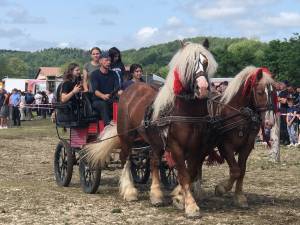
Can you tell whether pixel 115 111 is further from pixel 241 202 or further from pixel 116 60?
pixel 241 202

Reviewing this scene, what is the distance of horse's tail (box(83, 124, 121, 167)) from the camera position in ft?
27.4

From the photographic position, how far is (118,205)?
25.0 feet

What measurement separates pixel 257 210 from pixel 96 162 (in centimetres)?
249

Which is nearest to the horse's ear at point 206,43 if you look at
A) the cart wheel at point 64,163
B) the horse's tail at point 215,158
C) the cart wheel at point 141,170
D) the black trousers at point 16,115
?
the horse's tail at point 215,158

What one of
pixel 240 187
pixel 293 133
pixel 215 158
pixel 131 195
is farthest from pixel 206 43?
pixel 293 133

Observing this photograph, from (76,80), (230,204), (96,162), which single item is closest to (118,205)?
(96,162)

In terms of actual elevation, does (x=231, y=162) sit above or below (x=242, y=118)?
below

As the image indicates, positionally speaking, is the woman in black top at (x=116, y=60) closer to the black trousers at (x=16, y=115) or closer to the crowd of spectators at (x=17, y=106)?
the crowd of spectators at (x=17, y=106)

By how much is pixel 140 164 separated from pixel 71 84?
1781 mm

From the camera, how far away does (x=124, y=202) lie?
7863 mm

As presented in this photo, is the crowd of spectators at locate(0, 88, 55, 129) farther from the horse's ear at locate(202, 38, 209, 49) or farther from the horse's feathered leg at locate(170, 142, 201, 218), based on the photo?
Answer: the horse's feathered leg at locate(170, 142, 201, 218)

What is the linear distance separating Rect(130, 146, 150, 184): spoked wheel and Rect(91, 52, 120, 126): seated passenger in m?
0.76

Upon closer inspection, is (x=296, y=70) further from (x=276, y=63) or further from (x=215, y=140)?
(x=215, y=140)

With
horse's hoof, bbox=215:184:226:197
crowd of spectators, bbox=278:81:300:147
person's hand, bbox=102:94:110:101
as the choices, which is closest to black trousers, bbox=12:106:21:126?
crowd of spectators, bbox=278:81:300:147
